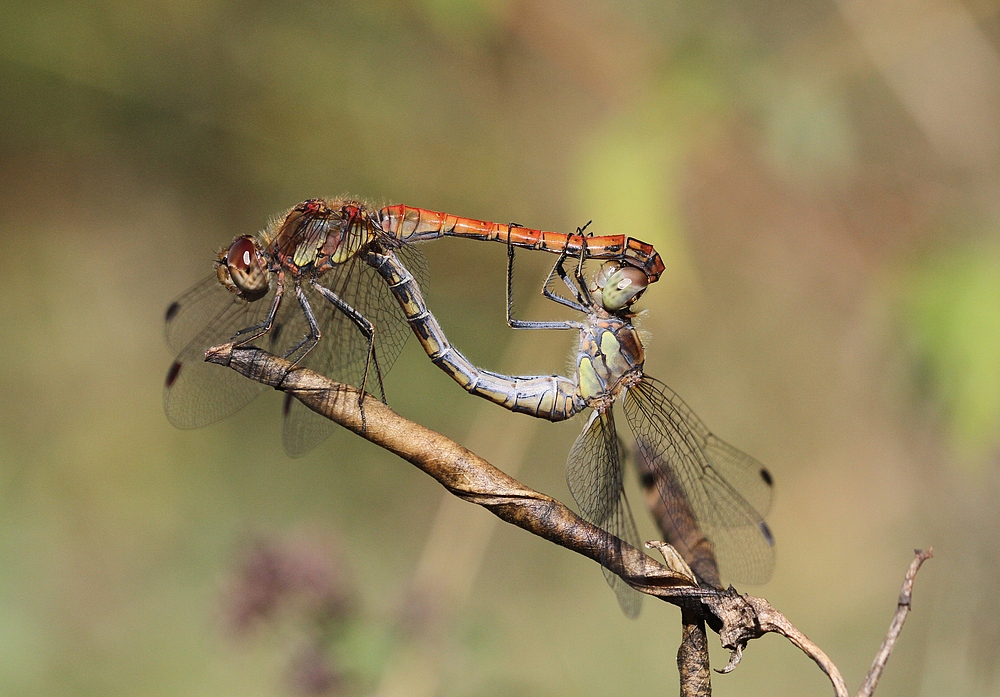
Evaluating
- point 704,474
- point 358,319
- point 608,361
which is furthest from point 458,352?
point 704,474

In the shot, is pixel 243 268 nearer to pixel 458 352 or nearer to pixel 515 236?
pixel 458 352

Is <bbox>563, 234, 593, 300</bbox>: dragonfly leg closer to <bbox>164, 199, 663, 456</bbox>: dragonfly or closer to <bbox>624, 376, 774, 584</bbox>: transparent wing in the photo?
<bbox>164, 199, 663, 456</bbox>: dragonfly

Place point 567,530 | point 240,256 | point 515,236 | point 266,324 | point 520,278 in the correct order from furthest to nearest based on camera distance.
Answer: point 520,278, point 515,236, point 266,324, point 240,256, point 567,530

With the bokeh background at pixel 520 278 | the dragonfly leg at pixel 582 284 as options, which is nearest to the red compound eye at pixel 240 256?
the dragonfly leg at pixel 582 284

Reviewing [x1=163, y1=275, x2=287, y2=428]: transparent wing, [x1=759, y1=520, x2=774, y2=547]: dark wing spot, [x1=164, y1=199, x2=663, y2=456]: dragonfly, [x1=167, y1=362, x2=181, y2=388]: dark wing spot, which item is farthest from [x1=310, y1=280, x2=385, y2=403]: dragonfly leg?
[x1=759, y1=520, x2=774, y2=547]: dark wing spot

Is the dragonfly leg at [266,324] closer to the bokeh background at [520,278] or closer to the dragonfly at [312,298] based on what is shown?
the dragonfly at [312,298]

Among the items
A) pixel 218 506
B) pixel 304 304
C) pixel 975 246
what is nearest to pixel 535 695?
pixel 218 506

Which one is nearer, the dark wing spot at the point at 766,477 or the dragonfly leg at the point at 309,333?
the dragonfly leg at the point at 309,333
